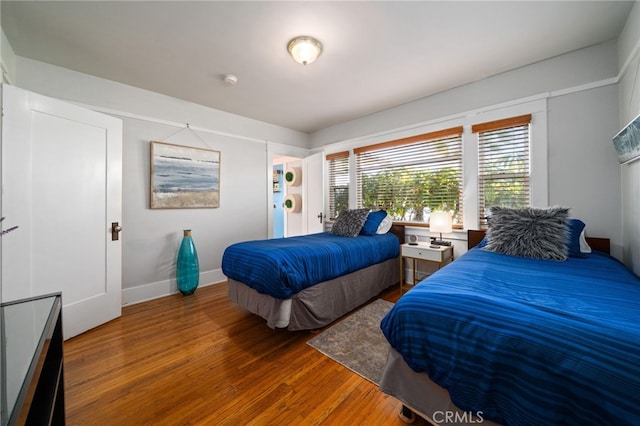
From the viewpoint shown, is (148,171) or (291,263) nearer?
(291,263)

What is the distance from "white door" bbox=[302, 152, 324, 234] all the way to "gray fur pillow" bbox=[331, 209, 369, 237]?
111cm

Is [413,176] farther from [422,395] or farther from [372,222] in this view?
[422,395]

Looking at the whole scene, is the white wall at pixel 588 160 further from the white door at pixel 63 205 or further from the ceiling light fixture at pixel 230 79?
the white door at pixel 63 205

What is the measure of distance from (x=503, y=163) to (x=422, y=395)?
8.74 feet

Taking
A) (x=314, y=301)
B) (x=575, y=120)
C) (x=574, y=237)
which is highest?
(x=575, y=120)

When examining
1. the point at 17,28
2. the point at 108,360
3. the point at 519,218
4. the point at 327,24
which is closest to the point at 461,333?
the point at 519,218

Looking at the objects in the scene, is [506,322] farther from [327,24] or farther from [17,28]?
[17,28]

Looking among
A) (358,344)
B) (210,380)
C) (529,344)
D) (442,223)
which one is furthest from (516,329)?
(442,223)

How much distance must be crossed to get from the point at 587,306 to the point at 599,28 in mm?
2505

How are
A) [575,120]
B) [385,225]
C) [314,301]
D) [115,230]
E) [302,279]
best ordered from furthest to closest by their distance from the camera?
[385,225] → [115,230] → [575,120] → [314,301] → [302,279]

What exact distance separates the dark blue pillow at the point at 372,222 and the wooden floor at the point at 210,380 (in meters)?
1.57

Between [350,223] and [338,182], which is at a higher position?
[338,182]

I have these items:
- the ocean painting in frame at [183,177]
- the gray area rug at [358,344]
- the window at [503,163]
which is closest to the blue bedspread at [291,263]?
the gray area rug at [358,344]

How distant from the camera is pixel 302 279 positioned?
85.0 inches
